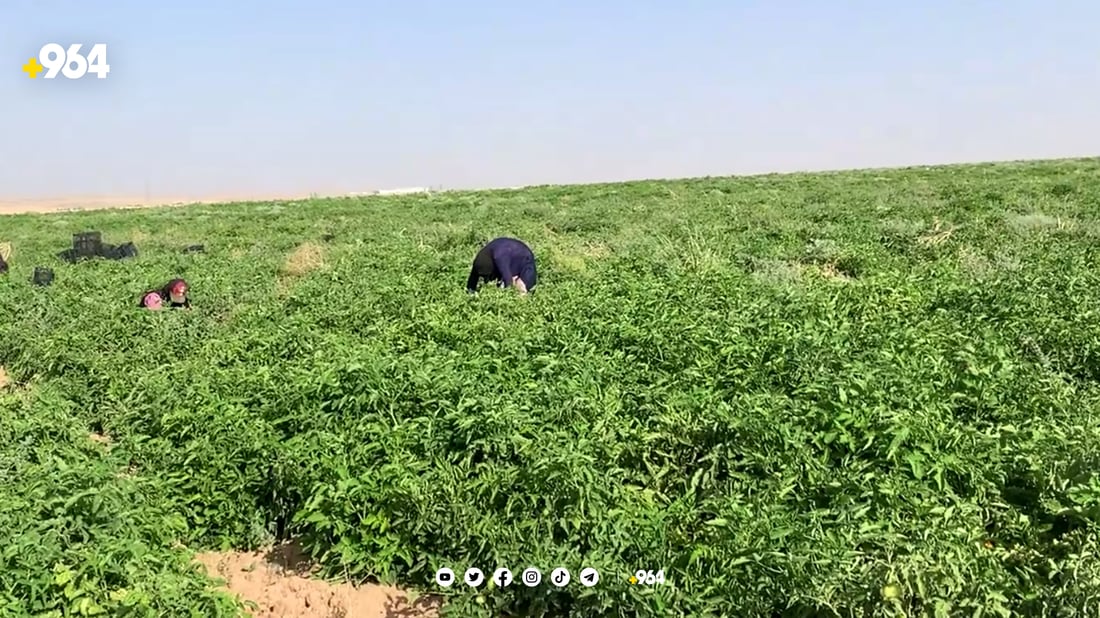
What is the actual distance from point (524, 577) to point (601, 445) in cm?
94

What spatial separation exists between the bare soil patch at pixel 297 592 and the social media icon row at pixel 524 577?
0.17 meters

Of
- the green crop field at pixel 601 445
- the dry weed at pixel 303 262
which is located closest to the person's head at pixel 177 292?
the green crop field at pixel 601 445

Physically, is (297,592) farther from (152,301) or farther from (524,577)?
(152,301)

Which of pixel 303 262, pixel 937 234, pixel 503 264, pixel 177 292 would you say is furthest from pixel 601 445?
pixel 303 262

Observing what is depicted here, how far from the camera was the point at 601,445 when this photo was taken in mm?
4348

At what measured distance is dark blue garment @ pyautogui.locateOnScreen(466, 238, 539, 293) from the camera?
347 inches

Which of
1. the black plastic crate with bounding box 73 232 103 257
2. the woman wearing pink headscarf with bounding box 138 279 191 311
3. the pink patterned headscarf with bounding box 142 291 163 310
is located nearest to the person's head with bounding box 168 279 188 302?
the woman wearing pink headscarf with bounding box 138 279 191 311

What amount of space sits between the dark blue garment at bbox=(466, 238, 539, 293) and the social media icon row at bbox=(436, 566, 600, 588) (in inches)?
203

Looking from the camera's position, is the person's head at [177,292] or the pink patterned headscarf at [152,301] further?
the person's head at [177,292]

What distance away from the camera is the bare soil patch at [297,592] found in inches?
153

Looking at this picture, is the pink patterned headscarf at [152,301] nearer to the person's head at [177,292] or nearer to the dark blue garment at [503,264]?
the person's head at [177,292]

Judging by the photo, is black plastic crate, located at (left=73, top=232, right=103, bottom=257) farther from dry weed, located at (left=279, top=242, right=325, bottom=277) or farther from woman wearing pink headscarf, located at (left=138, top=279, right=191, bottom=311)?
woman wearing pink headscarf, located at (left=138, top=279, right=191, bottom=311)

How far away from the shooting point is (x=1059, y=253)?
8812 mm

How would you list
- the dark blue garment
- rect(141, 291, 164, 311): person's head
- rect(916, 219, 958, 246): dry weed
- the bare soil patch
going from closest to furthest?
the bare soil patch
the dark blue garment
rect(141, 291, 164, 311): person's head
rect(916, 219, 958, 246): dry weed
